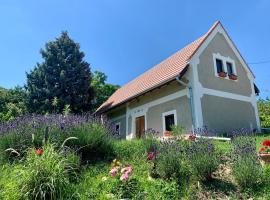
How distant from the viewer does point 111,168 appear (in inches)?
237

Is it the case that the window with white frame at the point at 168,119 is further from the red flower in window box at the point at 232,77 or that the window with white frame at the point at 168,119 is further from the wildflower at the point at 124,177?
the wildflower at the point at 124,177

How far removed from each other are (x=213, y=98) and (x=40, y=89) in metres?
11.7

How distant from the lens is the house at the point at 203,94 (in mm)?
13117

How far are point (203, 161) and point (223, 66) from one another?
10.9 m

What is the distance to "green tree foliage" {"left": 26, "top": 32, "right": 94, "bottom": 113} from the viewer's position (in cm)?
1888

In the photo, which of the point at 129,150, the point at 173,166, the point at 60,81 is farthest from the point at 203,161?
the point at 60,81

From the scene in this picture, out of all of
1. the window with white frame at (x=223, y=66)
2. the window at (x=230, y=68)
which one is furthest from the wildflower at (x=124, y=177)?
the window at (x=230, y=68)

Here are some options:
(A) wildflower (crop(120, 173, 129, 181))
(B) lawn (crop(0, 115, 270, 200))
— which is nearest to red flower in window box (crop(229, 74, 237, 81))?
(B) lawn (crop(0, 115, 270, 200))

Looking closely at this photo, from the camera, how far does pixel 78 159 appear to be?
5797 mm

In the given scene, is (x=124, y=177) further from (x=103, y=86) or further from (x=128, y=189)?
(x=103, y=86)

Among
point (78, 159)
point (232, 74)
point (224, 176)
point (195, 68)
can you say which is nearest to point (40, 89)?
point (195, 68)

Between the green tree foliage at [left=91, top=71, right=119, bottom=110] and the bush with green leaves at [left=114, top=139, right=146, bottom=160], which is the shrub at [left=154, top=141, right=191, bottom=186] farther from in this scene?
the green tree foliage at [left=91, top=71, right=119, bottom=110]

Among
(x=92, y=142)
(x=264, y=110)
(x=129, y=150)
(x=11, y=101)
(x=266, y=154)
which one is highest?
(x=11, y=101)

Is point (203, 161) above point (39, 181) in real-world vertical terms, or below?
Answer: above
